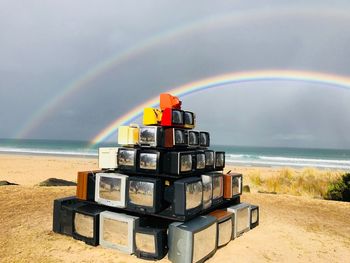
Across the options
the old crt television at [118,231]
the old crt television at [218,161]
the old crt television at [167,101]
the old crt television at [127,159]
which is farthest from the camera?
the old crt television at [218,161]

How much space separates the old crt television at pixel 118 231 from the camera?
6016 millimetres

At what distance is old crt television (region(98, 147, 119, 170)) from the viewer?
22.4ft

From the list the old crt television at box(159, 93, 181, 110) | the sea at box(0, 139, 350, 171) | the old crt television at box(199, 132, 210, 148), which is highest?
the old crt television at box(159, 93, 181, 110)

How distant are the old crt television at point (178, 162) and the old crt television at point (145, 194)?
323 millimetres

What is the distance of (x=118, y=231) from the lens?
6211 mm

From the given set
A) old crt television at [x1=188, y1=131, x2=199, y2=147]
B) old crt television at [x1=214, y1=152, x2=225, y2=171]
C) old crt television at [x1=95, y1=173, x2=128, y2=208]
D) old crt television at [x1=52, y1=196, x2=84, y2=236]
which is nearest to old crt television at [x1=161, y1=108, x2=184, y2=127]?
old crt television at [x1=188, y1=131, x2=199, y2=147]

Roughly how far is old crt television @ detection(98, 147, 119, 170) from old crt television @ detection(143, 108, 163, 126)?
0.88m

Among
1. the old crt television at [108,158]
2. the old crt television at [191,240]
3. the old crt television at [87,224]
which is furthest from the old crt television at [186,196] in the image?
the old crt television at [87,224]

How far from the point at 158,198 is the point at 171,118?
5.48ft

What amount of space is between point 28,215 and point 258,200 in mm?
7533

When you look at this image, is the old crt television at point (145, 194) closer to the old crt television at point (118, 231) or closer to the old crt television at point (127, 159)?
the old crt television at point (118, 231)

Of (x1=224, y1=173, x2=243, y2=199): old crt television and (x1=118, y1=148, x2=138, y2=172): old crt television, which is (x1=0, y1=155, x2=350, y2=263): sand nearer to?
(x1=224, y1=173, x2=243, y2=199): old crt television

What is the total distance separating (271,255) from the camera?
618cm

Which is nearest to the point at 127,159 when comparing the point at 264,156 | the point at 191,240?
the point at 191,240
